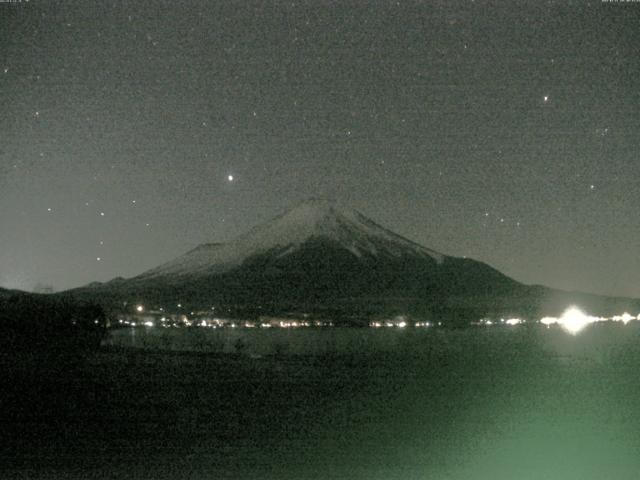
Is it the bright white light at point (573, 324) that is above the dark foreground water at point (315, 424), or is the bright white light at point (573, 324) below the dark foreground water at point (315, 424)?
above

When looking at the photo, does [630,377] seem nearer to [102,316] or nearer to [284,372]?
[284,372]

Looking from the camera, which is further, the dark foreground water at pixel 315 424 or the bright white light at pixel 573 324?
the bright white light at pixel 573 324

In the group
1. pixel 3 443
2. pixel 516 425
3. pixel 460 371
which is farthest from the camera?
pixel 460 371

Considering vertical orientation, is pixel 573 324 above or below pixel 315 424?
above

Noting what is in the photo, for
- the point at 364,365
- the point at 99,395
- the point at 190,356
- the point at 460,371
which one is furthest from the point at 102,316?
the point at 99,395

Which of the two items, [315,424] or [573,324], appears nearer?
[315,424]

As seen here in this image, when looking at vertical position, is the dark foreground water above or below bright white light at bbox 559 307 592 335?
below

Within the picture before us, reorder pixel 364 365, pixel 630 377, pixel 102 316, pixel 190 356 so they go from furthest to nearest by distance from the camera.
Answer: pixel 102 316
pixel 190 356
pixel 364 365
pixel 630 377

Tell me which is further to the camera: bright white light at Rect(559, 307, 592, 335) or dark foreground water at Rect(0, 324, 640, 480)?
bright white light at Rect(559, 307, 592, 335)
